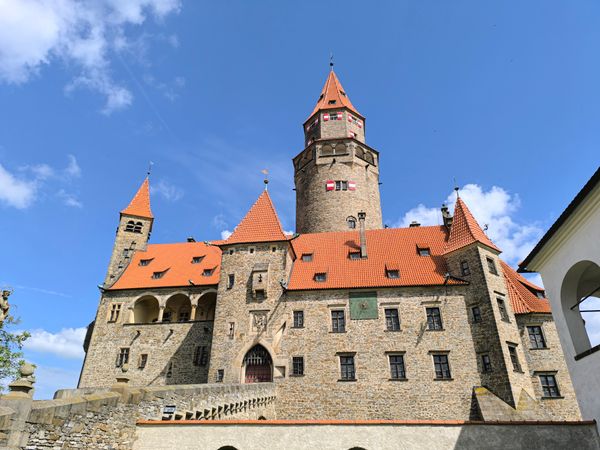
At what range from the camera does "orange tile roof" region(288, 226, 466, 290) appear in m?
23.1

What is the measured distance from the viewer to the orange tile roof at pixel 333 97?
39531 millimetres

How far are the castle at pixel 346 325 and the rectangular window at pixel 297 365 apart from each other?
0.08 meters

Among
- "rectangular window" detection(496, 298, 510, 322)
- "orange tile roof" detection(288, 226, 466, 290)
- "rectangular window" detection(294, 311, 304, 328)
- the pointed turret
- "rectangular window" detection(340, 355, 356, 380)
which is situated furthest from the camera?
the pointed turret

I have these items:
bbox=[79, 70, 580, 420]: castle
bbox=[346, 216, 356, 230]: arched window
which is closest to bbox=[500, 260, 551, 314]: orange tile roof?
bbox=[79, 70, 580, 420]: castle

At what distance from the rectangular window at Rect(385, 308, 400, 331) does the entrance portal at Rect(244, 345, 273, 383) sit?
6614 mm

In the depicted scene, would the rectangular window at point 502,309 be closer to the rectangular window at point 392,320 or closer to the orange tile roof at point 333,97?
the rectangular window at point 392,320

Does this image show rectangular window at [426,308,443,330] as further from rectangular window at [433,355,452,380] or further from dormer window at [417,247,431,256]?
dormer window at [417,247,431,256]

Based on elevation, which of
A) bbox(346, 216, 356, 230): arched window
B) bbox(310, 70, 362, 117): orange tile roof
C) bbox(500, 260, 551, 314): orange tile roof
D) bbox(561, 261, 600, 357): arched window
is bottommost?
bbox(561, 261, 600, 357): arched window

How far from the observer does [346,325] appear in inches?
866

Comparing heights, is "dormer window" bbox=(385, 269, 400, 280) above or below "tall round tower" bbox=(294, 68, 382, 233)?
below

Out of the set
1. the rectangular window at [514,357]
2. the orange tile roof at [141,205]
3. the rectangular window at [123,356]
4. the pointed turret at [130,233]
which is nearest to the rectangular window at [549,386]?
the rectangular window at [514,357]

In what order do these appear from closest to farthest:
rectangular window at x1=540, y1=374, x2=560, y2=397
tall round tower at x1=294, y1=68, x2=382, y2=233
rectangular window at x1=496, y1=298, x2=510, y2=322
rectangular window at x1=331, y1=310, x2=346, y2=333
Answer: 1. rectangular window at x1=540, y1=374, x2=560, y2=397
2. rectangular window at x1=496, y1=298, x2=510, y2=322
3. rectangular window at x1=331, y1=310, x2=346, y2=333
4. tall round tower at x1=294, y1=68, x2=382, y2=233

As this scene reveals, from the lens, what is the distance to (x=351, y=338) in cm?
2159

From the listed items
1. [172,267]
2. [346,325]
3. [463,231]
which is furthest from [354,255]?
[172,267]
